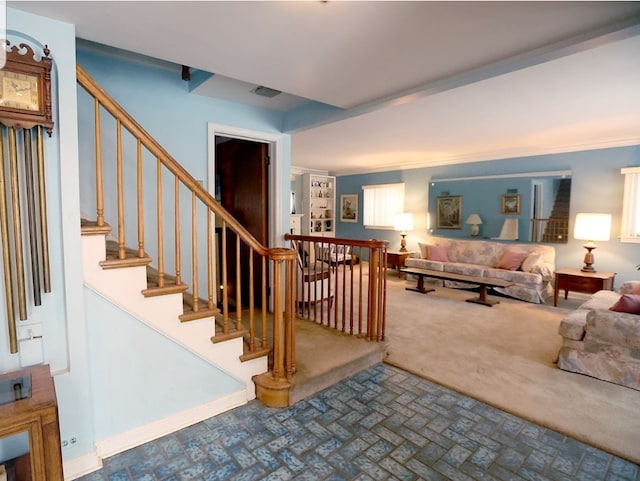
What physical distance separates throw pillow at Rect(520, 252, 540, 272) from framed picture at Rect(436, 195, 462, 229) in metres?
1.45

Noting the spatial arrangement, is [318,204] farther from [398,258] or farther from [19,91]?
[19,91]

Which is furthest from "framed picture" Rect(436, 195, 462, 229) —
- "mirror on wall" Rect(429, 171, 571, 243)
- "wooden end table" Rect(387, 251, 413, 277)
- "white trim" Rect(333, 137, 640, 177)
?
"wooden end table" Rect(387, 251, 413, 277)

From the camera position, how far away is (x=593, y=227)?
4.61 m

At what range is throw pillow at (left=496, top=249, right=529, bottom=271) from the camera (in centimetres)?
535

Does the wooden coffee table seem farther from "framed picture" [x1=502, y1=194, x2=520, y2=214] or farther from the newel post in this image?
the newel post

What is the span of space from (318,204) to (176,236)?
6721 millimetres

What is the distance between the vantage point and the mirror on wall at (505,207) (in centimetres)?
532

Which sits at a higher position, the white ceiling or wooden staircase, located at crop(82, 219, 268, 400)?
the white ceiling

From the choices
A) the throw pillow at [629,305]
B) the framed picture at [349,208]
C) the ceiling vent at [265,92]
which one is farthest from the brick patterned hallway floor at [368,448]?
the framed picture at [349,208]

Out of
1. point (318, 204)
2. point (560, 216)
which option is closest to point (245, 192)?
point (318, 204)

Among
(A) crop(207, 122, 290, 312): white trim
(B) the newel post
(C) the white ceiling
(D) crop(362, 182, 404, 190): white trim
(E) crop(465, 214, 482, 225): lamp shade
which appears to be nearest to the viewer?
(C) the white ceiling

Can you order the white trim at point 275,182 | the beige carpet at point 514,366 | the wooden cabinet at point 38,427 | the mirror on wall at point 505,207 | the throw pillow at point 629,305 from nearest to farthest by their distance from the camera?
1. the wooden cabinet at point 38,427
2. the beige carpet at point 514,366
3. the throw pillow at point 629,305
4. the white trim at point 275,182
5. the mirror on wall at point 505,207

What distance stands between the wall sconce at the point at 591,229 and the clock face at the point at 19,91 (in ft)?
19.0

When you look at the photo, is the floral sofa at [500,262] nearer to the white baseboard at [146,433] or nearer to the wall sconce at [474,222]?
the wall sconce at [474,222]
